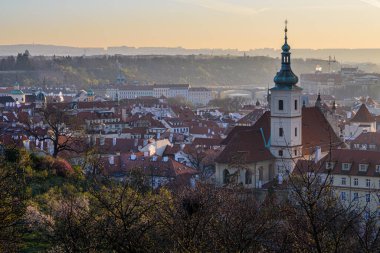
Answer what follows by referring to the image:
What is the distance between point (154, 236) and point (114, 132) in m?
45.7

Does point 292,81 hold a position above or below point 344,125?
above

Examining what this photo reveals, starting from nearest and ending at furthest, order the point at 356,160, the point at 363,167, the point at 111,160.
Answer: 1. the point at 363,167
2. the point at 356,160
3. the point at 111,160

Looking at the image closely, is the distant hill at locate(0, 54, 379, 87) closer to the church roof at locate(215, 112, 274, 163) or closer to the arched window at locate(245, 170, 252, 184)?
the church roof at locate(215, 112, 274, 163)

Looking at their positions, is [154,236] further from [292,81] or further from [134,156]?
[134,156]

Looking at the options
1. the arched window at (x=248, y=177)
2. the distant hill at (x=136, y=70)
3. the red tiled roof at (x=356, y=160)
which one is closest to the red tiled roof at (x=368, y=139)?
the arched window at (x=248, y=177)

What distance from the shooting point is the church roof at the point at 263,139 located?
35312 mm

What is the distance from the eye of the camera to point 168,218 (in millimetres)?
14227

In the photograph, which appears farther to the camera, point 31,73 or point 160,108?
point 31,73

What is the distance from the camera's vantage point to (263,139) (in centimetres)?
3669

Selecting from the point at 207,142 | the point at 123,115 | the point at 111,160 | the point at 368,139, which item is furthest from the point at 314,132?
the point at 123,115

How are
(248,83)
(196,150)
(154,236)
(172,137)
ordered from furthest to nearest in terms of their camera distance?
(248,83), (172,137), (196,150), (154,236)

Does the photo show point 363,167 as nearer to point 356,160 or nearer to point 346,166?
point 356,160

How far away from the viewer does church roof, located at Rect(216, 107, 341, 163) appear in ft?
116

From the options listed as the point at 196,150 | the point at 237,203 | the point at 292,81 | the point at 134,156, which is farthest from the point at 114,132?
the point at 237,203
